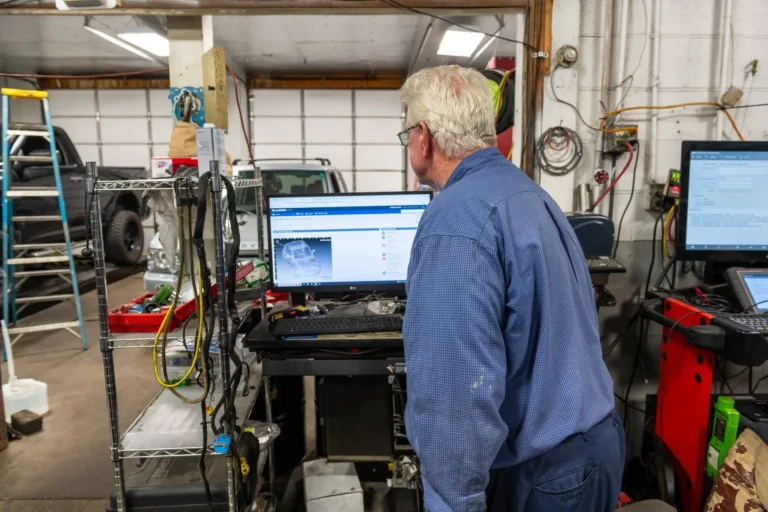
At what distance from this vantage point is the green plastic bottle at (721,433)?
6.09ft

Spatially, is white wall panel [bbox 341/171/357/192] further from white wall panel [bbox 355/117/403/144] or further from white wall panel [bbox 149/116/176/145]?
white wall panel [bbox 149/116/176/145]

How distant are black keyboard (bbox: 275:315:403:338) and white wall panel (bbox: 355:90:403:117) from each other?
8019mm

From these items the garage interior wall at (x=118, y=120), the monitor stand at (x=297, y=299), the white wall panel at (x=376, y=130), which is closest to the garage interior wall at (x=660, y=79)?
the monitor stand at (x=297, y=299)

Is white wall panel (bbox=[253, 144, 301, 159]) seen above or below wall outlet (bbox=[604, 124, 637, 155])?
above

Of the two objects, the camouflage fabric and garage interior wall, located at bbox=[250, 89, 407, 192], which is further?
garage interior wall, located at bbox=[250, 89, 407, 192]

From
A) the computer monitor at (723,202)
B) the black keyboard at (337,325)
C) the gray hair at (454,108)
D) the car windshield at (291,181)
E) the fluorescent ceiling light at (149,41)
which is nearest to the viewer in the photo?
the gray hair at (454,108)

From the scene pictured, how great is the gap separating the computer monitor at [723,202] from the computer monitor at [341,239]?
1.07m

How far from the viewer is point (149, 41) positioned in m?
6.86

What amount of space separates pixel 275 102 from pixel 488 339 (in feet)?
29.9

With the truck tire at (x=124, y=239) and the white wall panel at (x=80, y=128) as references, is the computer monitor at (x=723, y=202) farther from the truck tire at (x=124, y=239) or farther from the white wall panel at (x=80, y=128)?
the white wall panel at (x=80, y=128)

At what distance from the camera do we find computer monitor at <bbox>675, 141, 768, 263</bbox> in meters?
2.11

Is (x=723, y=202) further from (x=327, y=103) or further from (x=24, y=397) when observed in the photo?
(x=327, y=103)

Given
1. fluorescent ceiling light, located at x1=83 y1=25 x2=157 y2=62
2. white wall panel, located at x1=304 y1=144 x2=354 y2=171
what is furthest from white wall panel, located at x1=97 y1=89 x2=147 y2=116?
white wall panel, located at x1=304 y1=144 x2=354 y2=171

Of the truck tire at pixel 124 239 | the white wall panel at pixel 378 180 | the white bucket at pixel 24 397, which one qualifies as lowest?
the white bucket at pixel 24 397
